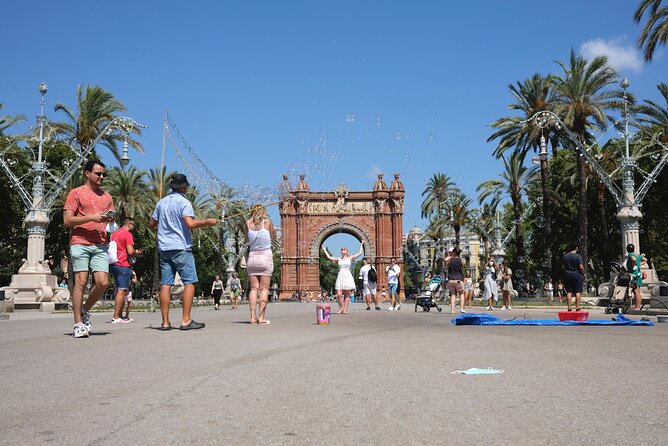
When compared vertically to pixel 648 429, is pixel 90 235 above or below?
above

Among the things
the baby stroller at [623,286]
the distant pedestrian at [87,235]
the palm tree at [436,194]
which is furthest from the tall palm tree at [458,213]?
the distant pedestrian at [87,235]

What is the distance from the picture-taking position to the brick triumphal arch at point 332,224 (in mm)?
71250

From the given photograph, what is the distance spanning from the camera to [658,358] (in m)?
6.23

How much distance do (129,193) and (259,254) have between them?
3191cm

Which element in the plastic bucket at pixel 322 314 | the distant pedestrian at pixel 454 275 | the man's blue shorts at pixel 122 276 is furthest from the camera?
the distant pedestrian at pixel 454 275

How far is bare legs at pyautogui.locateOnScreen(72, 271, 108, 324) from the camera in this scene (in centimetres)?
773

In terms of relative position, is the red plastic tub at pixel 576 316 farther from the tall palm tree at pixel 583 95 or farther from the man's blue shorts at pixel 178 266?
the tall palm tree at pixel 583 95

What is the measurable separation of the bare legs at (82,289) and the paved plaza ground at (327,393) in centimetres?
51

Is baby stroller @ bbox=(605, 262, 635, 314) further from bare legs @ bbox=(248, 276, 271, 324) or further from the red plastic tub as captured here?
bare legs @ bbox=(248, 276, 271, 324)

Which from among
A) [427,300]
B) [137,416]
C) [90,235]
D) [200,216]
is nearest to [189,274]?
[90,235]

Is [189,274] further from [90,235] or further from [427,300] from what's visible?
[427,300]

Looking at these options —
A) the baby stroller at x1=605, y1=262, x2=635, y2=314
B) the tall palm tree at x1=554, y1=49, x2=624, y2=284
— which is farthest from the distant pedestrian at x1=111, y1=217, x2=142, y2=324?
the tall palm tree at x1=554, y1=49, x2=624, y2=284

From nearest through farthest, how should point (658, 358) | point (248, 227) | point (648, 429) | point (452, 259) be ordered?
point (648, 429) → point (658, 358) → point (248, 227) → point (452, 259)

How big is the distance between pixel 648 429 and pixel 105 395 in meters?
3.10
